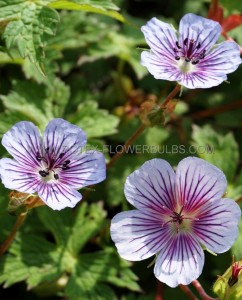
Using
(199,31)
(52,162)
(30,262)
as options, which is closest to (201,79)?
(199,31)

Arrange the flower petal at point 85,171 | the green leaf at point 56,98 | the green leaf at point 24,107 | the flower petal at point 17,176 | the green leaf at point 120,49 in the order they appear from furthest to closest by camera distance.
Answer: the green leaf at point 120,49
the green leaf at point 56,98
the green leaf at point 24,107
the flower petal at point 85,171
the flower petal at point 17,176

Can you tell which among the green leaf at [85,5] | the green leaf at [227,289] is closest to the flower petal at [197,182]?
the green leaf at [227,289]

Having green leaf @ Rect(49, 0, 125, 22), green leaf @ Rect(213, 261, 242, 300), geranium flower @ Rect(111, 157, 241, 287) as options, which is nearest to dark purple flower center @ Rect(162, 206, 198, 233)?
geranium flower @ Rect(111, 157, 241, 287)

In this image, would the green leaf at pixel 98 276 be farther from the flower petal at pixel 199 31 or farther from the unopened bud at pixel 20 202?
the flower petal at pixel 199 31

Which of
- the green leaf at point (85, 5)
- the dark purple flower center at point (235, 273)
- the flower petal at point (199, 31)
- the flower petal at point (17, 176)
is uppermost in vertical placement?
the green leaf at point (85, 5)

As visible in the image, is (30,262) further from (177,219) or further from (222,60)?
(222,60)

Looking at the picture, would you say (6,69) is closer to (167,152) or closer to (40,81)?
(40,81)

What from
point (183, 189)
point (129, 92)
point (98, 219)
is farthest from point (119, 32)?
point (183, 189)

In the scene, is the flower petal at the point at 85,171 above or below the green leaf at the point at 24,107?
below
